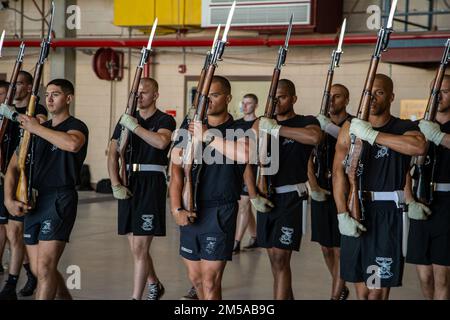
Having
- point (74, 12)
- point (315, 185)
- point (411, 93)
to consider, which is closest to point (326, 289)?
point (315, 185)

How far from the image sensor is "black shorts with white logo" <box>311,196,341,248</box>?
664cm

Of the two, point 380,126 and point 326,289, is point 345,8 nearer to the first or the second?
point 326,289

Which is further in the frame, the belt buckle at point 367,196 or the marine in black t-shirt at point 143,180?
the marine in black t-shirt at point 143,180

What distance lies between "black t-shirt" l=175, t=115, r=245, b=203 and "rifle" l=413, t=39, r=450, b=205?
149 cm

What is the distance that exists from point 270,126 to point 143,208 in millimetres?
1310

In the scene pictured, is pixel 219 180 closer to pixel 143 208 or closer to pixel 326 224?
pixel 143 208

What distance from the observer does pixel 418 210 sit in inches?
226

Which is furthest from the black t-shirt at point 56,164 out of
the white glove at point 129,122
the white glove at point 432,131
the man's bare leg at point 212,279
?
the white glove at point 432,131

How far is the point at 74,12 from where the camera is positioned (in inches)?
631

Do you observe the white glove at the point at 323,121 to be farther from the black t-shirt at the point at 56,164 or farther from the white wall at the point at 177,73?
the white wall at the point at 177,73

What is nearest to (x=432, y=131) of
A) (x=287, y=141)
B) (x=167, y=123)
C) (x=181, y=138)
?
(x=287, y=141)

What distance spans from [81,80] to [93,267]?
28.2 feet

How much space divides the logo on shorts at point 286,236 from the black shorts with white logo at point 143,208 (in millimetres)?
1080

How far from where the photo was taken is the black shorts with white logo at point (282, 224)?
601 centimetres
